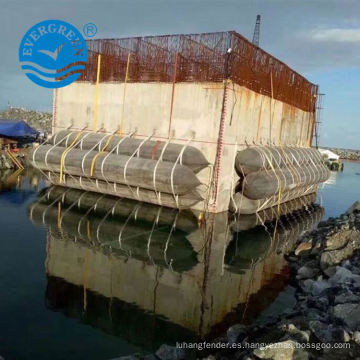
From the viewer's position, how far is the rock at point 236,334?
585 centimetres

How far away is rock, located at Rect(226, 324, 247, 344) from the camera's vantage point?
5848 millimetres

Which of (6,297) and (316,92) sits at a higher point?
(316,92)

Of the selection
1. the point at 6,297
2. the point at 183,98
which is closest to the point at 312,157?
the point at 183,98

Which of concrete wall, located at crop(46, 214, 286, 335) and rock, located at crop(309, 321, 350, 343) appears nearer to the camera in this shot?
rock, located at crop(309, 321, 350, 343)

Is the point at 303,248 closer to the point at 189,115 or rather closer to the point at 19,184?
the point at 189,115

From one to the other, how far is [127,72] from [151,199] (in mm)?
6644

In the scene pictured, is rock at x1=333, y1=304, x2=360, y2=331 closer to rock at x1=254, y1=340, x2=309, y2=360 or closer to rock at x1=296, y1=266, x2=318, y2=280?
rock at x1=254, y1=340, x2=309, y2=360

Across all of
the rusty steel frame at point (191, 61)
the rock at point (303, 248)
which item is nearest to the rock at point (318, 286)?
the rock at point (303, 248)

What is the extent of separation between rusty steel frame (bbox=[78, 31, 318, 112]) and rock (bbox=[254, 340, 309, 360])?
12.2 meters

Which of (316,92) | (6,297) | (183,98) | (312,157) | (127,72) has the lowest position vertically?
(6,297)

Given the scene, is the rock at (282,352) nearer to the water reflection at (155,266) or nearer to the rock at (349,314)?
the rock at (349,314)

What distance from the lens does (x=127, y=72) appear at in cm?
1775

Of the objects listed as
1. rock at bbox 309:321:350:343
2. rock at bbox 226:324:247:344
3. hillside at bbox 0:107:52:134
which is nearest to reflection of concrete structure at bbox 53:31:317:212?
rock at bbox 226:324:247:344

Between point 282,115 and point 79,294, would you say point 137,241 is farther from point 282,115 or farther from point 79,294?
point 282,115
